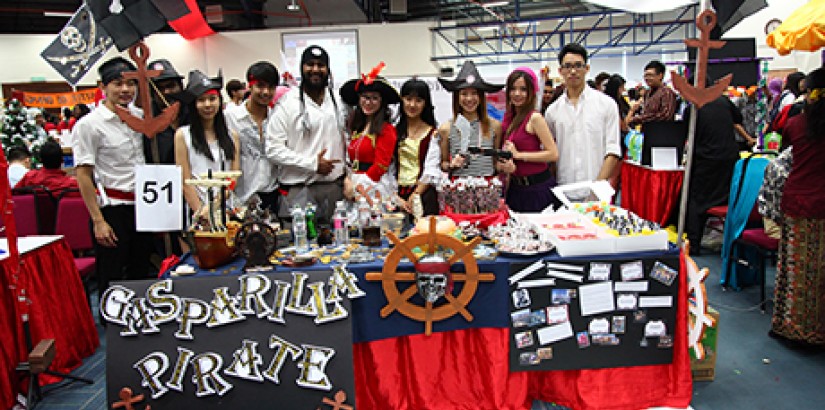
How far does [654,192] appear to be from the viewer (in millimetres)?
5012

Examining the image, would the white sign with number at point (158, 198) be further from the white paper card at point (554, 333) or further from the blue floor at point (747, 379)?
the white paper card at point (554, 333)

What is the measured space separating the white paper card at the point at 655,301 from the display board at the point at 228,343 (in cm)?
125

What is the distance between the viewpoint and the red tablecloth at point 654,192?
16.1 ft

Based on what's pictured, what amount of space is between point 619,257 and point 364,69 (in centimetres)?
987

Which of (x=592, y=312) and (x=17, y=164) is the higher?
(x=17, y=164)

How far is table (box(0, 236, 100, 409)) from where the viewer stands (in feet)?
8.18

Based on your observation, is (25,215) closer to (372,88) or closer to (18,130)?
(372,88)

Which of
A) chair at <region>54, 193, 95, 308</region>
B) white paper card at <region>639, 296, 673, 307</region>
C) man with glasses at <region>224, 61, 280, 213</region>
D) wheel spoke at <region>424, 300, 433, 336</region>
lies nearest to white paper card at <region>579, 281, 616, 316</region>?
white paper card at <region>639, 296, 673, 307</region>

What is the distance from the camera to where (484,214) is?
8.80ft

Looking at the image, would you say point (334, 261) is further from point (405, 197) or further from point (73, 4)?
point (73, 4)

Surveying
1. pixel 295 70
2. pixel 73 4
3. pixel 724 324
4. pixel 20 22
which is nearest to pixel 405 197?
pixel 724 324

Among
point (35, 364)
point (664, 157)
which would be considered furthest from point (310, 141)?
point (664, 157)

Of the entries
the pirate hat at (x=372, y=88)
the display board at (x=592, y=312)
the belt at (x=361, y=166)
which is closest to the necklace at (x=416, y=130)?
the pirate hat at (x=372, y=88)

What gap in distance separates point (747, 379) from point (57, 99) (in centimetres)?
1420
